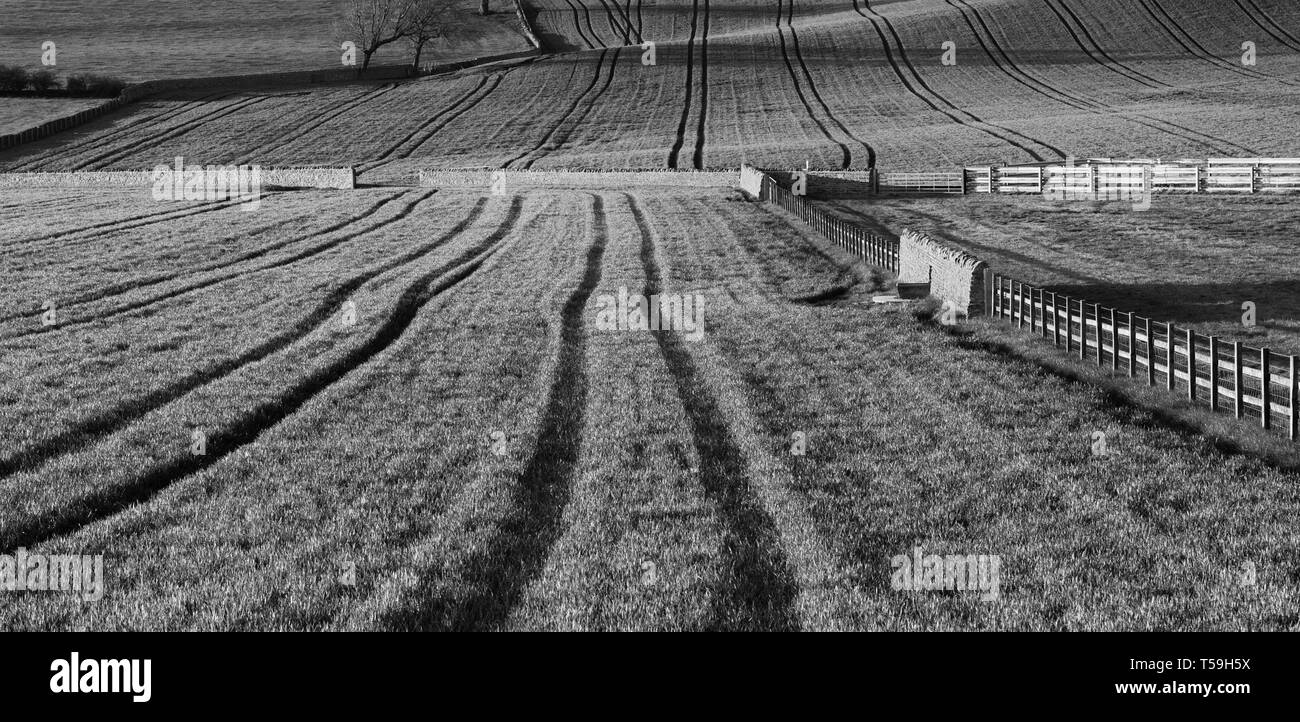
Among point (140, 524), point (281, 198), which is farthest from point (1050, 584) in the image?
point (281, 198)

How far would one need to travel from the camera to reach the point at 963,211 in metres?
51.3

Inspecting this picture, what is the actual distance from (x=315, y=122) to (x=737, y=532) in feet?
276

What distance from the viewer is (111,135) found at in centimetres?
8500

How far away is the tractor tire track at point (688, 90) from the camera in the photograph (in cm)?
7581

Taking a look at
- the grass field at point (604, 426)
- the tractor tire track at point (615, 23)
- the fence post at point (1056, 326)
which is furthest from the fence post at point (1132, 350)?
the tractor tire track at point (615, 23)

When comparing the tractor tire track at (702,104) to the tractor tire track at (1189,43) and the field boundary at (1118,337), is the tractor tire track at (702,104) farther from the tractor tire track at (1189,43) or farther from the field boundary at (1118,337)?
the tractor tire track at (1189,43)

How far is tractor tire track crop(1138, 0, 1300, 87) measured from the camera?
3652 inches

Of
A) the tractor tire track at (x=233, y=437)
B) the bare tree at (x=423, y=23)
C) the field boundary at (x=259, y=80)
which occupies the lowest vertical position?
the tractor tire track at (x=233, y=437)

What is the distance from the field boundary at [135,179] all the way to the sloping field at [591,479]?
127ft

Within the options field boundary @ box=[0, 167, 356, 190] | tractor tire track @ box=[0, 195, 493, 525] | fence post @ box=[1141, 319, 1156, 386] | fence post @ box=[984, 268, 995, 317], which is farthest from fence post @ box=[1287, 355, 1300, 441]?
field boundary @ box=[0, 167, 356, 190]

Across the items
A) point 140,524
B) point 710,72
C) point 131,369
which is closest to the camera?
point 140,524

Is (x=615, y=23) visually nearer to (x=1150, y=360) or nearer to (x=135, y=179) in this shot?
(x=135, y=179)
